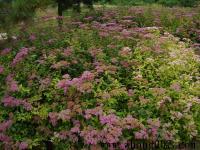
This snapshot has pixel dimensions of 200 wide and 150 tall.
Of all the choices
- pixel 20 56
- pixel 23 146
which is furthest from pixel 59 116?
pixel 20 56

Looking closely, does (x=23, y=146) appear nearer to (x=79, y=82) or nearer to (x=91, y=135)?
(x=91, y=135)

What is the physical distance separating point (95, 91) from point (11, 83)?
1148mm

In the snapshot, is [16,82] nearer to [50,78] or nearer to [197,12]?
[50,78]

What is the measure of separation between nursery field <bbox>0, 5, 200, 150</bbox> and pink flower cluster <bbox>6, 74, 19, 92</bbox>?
0.04 ft

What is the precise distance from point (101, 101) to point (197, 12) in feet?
20.7

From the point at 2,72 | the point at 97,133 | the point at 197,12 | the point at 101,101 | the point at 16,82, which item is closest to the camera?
the point at 97,133

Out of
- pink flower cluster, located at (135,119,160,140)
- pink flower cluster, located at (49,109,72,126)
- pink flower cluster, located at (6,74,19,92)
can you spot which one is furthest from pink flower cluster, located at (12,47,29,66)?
pink flower cluster, located at (135,119,160,140)

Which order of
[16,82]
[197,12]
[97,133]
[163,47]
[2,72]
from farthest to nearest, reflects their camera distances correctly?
[197,12] → [163,47] → [2,72] → [16,82] → [97,133]

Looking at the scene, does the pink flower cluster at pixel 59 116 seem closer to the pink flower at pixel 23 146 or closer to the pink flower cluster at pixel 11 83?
the pink flower at pixel 23 146

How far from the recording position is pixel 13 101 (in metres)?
6.01

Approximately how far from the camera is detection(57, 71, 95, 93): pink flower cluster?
5.85 m

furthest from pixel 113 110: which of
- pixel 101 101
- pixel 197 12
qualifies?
pixel 197 12

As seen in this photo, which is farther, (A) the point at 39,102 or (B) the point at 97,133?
(A) the point at 39,102

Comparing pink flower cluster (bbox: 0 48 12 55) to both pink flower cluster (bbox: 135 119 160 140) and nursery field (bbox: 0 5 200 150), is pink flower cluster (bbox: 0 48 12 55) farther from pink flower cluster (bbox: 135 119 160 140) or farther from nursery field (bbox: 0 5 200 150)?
pink flower cluster (bbox: 135 119 160 140)
